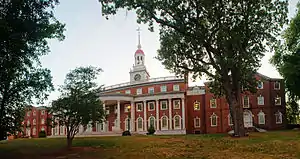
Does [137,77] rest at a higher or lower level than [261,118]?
higher

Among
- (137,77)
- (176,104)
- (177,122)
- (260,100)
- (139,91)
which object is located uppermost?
(137,77)

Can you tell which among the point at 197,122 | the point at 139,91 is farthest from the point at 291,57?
the point at 139,91

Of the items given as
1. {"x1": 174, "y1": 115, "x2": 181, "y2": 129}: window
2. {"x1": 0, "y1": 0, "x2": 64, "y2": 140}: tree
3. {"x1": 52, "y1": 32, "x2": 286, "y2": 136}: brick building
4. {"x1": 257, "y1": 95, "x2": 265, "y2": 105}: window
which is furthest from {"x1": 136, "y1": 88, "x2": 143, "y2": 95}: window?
{"x1": 0, "y1": 0, "x2": 64, "y2": 140}: tree

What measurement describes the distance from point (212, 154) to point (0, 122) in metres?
14.0

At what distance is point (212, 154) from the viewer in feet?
62.2

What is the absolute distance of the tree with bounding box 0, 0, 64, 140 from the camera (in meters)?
17.3

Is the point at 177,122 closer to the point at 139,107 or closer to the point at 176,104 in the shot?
the point at 176,104

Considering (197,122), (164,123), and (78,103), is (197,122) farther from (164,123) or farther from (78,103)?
(78,103)

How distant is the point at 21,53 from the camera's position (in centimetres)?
1841

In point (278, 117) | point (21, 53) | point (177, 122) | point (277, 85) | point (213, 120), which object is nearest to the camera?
point (21, 53)

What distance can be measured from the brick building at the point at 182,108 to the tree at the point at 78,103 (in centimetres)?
2665

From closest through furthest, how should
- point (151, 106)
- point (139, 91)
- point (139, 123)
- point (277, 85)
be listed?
point (277, 85), point (151, 106), point (139, 123), point (139, 91)

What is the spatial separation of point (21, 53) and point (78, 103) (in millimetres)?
7455

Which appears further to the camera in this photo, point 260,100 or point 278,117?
point 260,100
